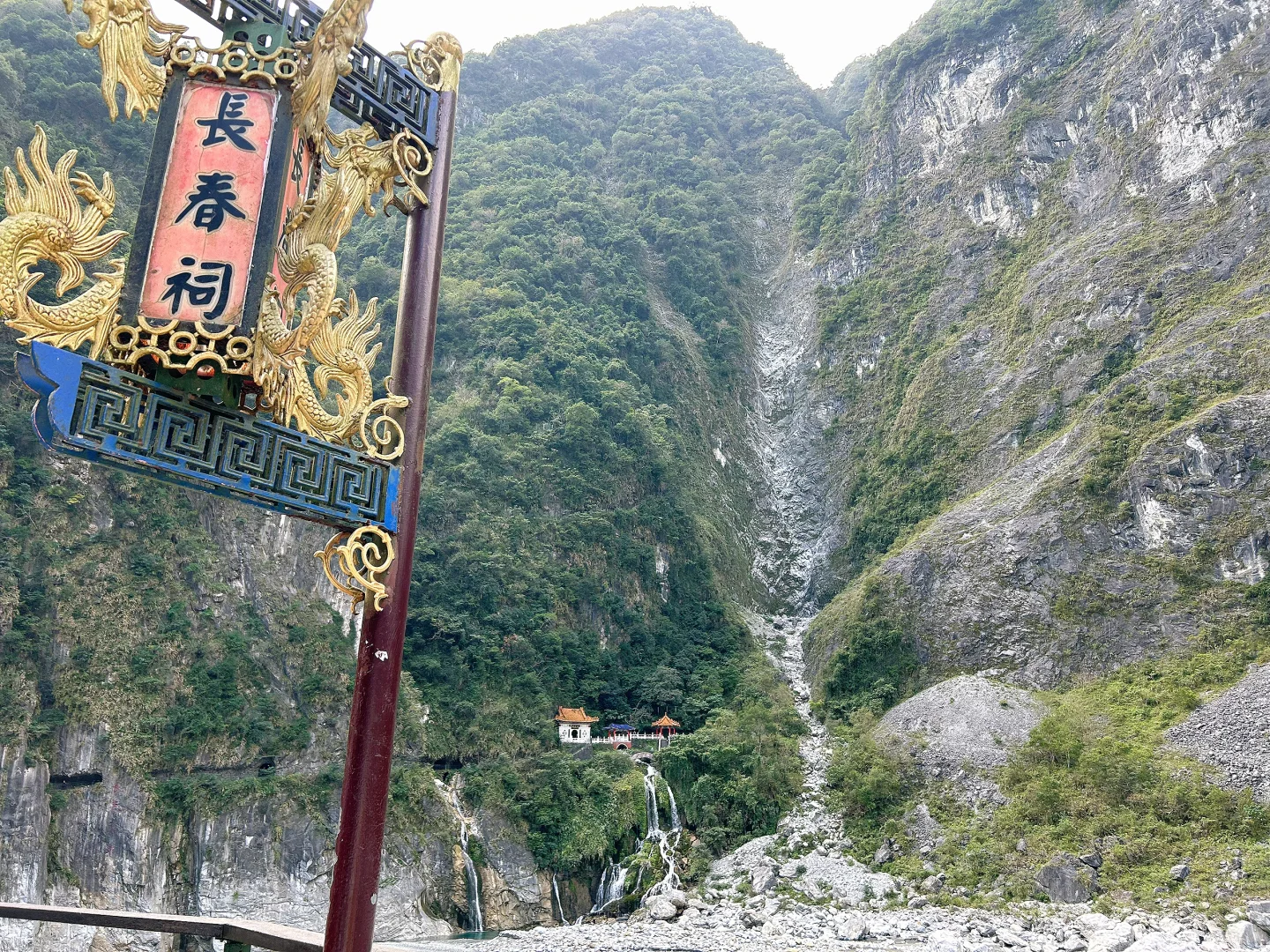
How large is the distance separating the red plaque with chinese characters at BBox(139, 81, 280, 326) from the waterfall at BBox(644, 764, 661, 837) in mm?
22528

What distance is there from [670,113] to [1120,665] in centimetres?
4978

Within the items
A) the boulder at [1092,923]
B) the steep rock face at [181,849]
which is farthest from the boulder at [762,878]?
the boulder at [1092,923]

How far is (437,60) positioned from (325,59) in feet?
3.44

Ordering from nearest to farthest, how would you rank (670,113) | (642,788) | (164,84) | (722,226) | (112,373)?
1. (112,373)
2. (164,84)
3. (642,788)
4. (722,226)
5. (670,113)

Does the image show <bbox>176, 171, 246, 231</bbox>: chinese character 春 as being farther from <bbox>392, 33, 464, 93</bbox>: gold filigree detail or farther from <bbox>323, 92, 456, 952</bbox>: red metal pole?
<bbox>392, 33, 464, 93</bbox>: gold filigree detail

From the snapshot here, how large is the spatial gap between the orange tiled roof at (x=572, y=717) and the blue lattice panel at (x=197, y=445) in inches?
948

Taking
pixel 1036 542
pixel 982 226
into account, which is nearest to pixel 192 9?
pixel 1036 542

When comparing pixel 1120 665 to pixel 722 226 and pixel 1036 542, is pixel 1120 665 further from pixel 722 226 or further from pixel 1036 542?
pixel 722 226

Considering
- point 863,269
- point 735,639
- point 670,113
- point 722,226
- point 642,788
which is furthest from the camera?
point 670,113

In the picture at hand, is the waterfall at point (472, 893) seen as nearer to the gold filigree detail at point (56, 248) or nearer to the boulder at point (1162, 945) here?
the boulder at point (1162, 945)

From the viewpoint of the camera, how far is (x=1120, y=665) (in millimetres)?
24484

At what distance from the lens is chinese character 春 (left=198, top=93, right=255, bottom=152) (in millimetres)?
3609

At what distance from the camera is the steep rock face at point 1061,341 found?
26141 millimetres

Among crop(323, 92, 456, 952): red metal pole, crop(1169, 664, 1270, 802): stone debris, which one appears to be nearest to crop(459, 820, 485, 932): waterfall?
crop(1169, 664, 1270, 802): stone debris
